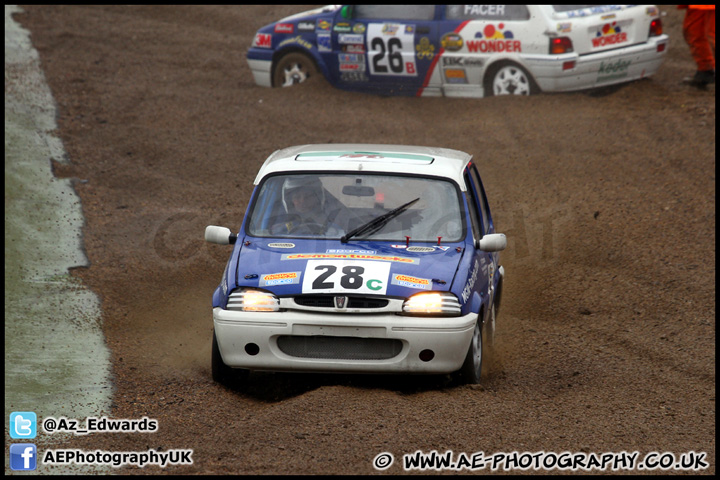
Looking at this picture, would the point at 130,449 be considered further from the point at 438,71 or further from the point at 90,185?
the point at 438,71

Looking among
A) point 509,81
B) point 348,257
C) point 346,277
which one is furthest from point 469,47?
point 346,277

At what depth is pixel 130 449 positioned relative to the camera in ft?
17.2

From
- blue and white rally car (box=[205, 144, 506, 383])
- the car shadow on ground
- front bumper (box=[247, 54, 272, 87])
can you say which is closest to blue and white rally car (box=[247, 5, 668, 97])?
front bumper (box=[247, 54, 272, 87])

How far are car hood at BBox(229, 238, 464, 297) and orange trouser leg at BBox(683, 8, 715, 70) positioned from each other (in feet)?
27.9

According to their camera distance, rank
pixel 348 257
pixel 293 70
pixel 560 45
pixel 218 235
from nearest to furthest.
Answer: pixel 348 257 → pixel 218 235 → pixel 560 45 → pixel 293 70

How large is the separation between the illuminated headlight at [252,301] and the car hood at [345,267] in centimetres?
5

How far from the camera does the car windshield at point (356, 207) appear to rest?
6789 mm

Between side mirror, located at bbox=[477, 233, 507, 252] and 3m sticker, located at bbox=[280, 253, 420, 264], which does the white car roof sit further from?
3m sticker, located at bbox=[280, 253, 420, 264]

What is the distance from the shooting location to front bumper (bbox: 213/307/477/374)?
5906 millimetres

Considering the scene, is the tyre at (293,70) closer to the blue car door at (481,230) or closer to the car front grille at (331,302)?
the blue car door at (481,230)

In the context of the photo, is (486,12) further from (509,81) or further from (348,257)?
(348,257)

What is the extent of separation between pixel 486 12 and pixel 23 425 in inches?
384

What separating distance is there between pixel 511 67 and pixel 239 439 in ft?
30.4

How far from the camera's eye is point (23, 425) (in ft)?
18.4
